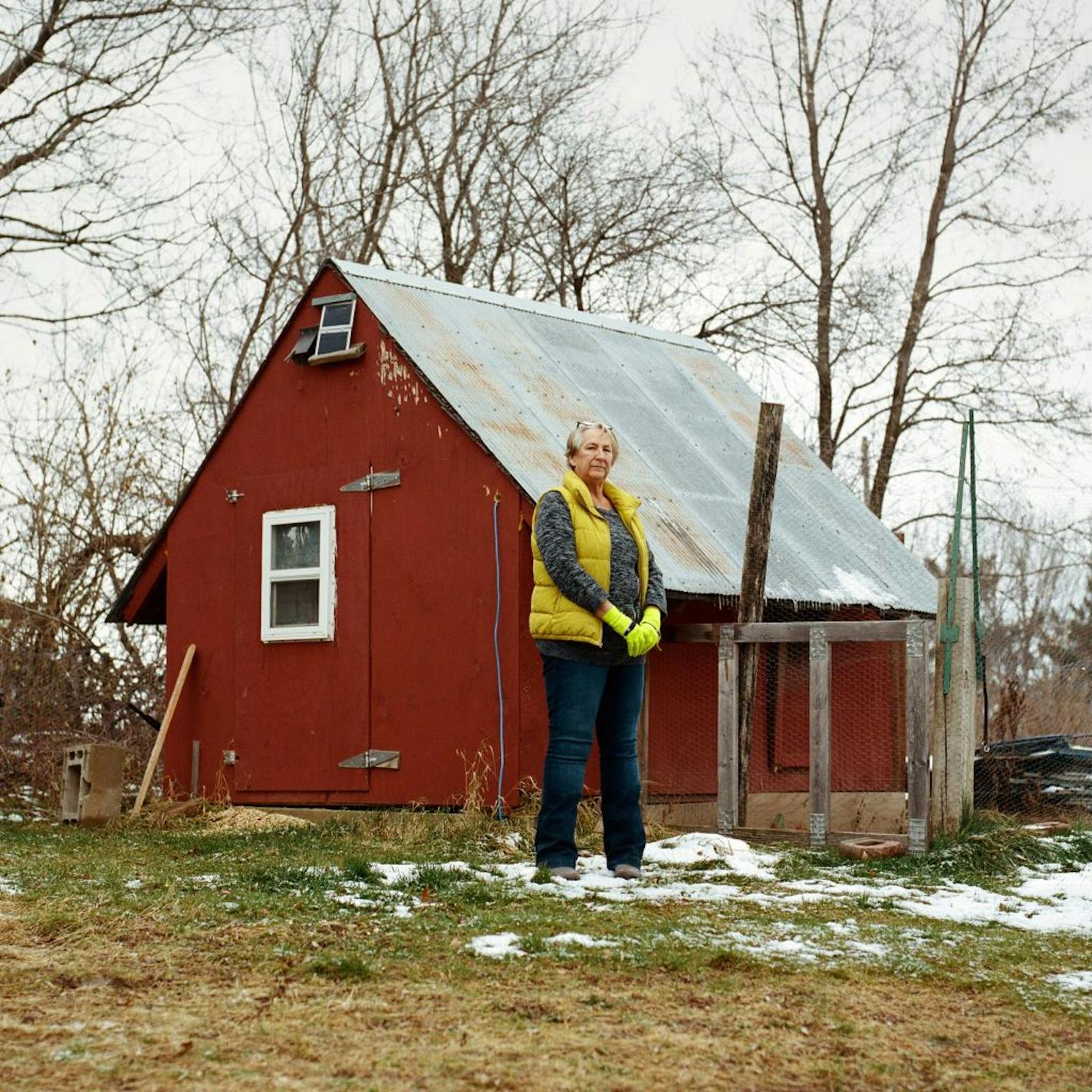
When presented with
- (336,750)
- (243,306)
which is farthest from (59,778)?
(243,306)

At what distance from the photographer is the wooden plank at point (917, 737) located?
851 centimetres

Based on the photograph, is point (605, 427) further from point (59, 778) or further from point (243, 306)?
point (243, 306)

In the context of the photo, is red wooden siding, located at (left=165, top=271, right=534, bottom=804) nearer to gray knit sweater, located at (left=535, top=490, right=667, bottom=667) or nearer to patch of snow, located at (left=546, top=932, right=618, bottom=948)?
gray knit sweater, located at (left=535, top=490, right=667, bottom=667)

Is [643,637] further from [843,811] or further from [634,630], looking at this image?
[843,811]

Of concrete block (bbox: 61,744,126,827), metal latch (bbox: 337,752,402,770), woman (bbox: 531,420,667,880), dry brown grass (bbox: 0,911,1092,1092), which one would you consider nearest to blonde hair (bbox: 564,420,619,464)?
woman (bbox: 531,420,667,880)

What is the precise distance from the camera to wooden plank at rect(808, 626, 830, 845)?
8906 mm

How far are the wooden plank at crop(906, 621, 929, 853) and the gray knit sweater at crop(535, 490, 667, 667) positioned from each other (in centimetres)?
179

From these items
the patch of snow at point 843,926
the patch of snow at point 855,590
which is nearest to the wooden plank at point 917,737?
the patch of snow at point 843,926

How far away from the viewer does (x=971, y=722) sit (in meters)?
8.86

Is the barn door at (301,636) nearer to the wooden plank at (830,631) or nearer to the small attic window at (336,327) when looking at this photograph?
the small attic window at (336,327)

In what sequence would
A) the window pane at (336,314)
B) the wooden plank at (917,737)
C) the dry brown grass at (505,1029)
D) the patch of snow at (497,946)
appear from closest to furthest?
the dry brown grass at (505,1029) → the patch of snow at (497,946) → the wooden plank at (917,737) → the window pane at (336,314)

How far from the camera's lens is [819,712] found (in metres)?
9.05

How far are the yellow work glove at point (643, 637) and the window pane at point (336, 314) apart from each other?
5082mm

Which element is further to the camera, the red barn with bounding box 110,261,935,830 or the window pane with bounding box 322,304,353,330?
the window pane with bounding box 322,304,353,330
